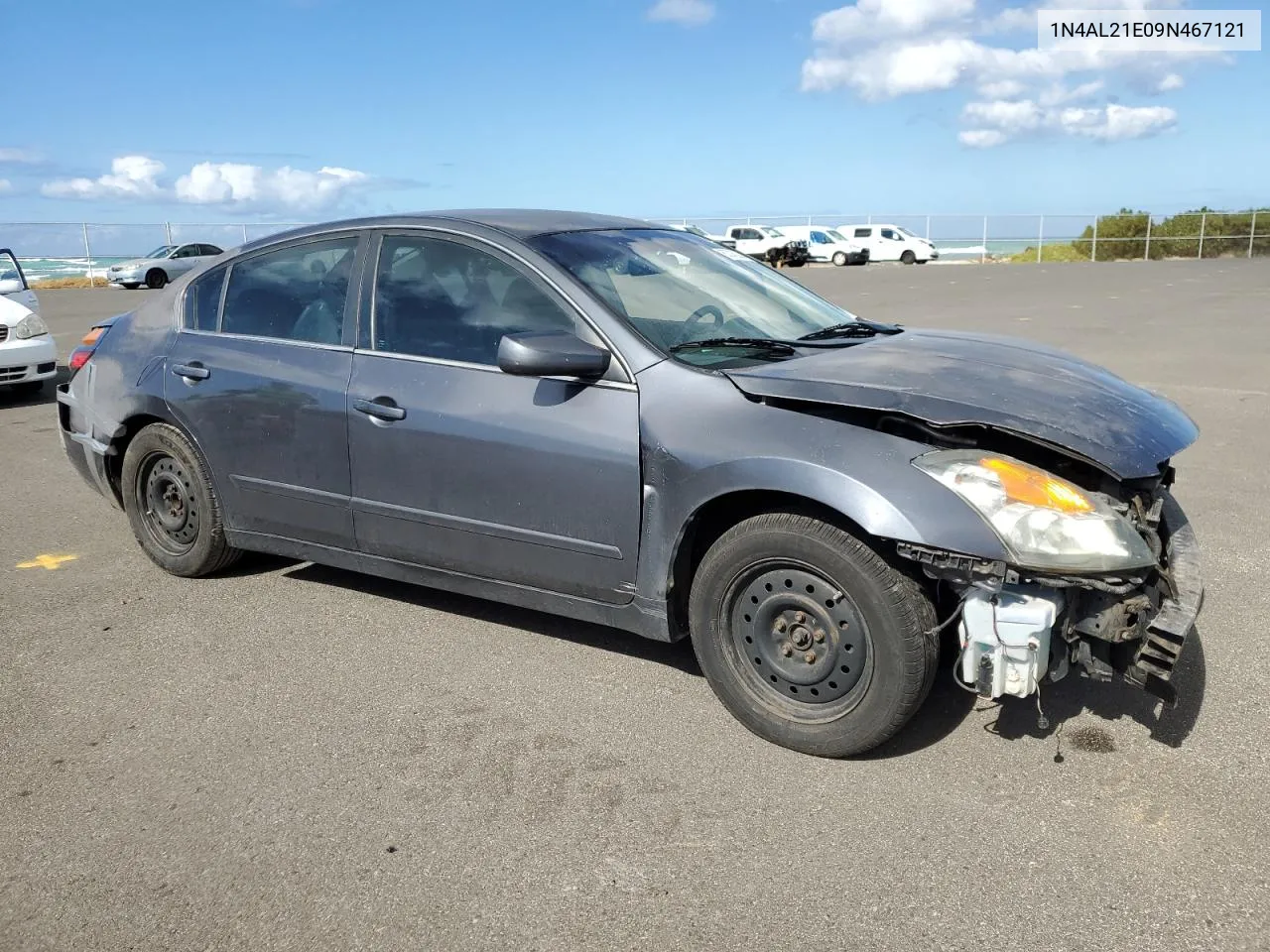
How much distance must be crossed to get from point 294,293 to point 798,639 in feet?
8.74

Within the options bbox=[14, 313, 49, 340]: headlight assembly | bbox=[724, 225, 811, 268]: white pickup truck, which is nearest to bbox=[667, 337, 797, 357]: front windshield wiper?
bbox=[14, 313, 49, 340]: headlight assembly

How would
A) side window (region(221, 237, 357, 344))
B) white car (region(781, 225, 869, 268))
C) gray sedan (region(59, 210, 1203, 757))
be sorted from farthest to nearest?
white car (region(781, 225, 869, 268)) → side window (region(221, 237, 357, 344)) → gray sedan (region(59, 210, 1203, 757))

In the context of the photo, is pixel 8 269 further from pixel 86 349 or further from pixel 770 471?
pixel 770 471

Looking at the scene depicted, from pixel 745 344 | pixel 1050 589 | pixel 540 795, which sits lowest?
pixel 540 795

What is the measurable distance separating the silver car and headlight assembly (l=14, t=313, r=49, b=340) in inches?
926

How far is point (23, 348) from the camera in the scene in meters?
10.5

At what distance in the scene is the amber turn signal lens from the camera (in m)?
3.06

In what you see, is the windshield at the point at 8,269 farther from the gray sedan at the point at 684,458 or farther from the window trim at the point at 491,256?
the window trim at the point at 491,256

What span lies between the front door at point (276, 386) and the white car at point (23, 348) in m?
6.66

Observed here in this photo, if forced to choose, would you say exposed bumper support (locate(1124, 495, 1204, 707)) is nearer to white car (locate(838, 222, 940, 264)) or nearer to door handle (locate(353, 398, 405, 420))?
door handle (locate(353, 398, 405, 420))

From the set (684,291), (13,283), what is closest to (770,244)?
(13,283)

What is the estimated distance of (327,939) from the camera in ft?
8.56

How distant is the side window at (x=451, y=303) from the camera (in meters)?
3.96

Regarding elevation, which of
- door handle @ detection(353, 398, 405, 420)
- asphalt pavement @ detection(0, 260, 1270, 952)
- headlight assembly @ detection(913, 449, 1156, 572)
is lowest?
asphalt pavement @ detection(0, 260, 1270, 952)
